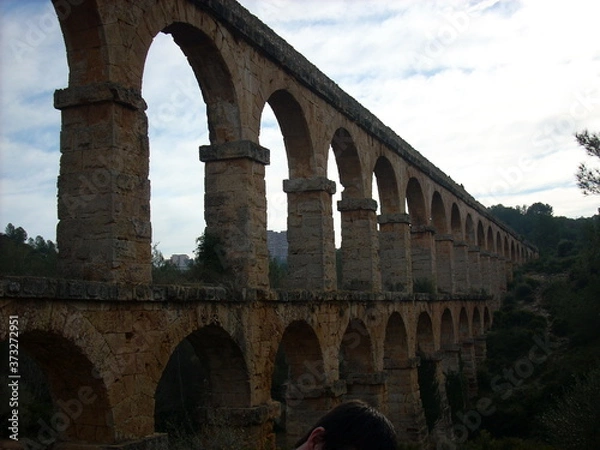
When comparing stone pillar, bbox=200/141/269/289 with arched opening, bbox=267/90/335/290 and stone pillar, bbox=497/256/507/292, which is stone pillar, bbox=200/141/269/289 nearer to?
arched opening, bbox=267/90/335/290

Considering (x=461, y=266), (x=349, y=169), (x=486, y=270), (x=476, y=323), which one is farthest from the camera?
(x=486, y=270)

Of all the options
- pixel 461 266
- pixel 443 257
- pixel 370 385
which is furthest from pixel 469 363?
pixel 370 385

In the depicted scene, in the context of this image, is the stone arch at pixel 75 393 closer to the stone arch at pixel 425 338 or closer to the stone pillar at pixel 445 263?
the stone arch at pixel 425 338

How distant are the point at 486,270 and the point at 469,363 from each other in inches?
272

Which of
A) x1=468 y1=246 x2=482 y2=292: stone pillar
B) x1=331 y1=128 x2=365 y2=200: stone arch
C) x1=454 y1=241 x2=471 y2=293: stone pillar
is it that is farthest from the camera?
x1=468 y1=246 x2=482 y2=292: stone pillar

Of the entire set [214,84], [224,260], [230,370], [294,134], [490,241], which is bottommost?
[230,370]

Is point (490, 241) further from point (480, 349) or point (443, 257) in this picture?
point (443, 257)

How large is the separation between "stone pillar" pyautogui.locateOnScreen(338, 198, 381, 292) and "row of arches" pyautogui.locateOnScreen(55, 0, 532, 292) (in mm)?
23

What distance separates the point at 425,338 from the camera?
59.7 ft

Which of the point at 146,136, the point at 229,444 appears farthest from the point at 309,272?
the point at 146,136

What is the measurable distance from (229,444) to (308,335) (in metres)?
3.36

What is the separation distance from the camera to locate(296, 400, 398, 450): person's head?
160cm

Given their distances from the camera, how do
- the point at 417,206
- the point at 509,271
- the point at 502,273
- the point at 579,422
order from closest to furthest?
the point at 579,422
the point at 417,206
the point at 502,273
the point at 509,271

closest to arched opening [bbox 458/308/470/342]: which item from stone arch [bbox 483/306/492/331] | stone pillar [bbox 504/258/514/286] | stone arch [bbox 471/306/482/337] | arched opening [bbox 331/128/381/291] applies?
stone arch [bbox 471/306/482/337]
